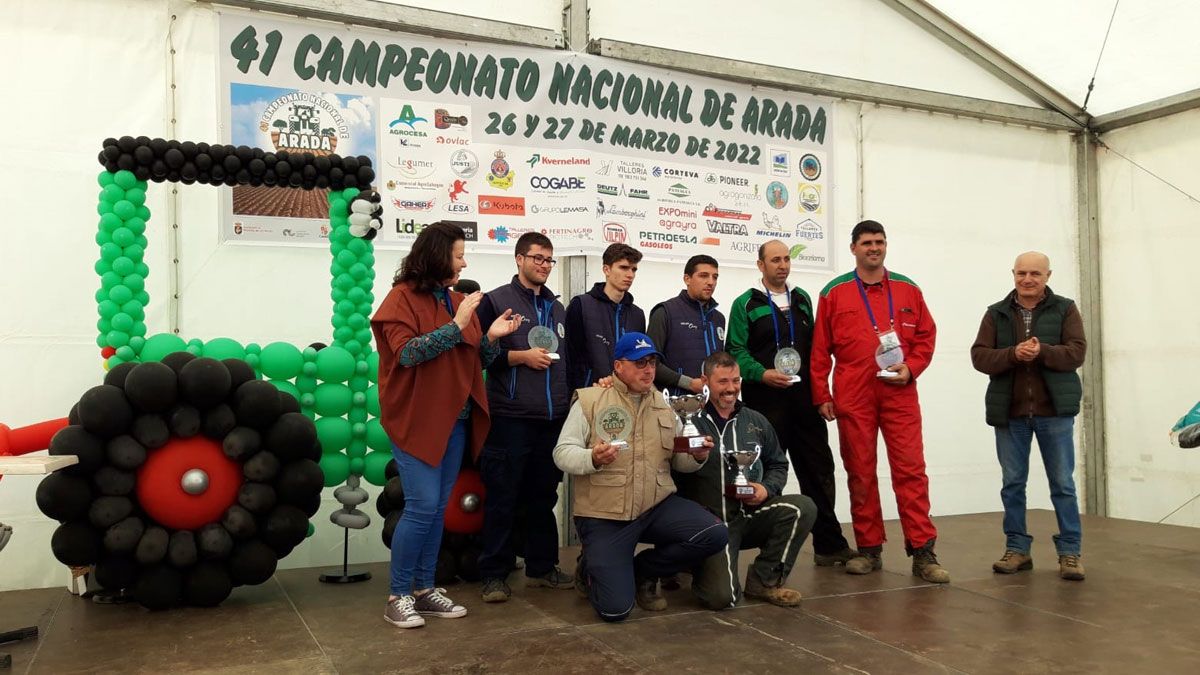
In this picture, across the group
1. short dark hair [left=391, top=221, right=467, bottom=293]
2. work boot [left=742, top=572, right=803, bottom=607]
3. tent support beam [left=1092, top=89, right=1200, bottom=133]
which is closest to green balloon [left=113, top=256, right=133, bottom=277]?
short dark hair [left=391, top=221, right=467, bottom=293]

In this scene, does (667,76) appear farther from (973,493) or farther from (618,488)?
(973,493)

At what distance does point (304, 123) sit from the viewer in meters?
5.12

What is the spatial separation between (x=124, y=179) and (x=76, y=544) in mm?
1590

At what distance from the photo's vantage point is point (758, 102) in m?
6.43

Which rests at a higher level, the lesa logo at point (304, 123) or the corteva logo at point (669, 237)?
the lesa logo at point (304, 123)

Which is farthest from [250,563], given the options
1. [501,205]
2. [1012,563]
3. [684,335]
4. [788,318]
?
[1012,563]

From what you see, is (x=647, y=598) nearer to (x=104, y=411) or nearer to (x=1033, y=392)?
(x=1033, y=392)

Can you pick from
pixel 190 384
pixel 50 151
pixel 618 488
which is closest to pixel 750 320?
pixel 618 488

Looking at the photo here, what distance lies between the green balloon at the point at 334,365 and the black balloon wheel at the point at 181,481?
1.06 feet

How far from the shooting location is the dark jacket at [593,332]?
4488 millimetres

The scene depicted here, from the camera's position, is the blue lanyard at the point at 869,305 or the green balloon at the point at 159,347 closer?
the green balloon at the point at 159,347

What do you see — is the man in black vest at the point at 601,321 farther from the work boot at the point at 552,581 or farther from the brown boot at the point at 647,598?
the brown boot at the point at 647,598

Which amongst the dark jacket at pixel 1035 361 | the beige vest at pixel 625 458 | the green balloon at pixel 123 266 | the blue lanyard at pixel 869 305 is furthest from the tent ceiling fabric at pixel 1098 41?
the green balloon at pixel 123 266

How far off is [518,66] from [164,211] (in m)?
2.15
